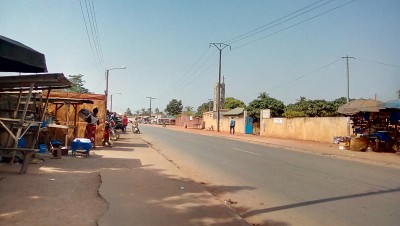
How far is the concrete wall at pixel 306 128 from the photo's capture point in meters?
27.5

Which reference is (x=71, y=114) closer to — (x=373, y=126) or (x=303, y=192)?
(x=303, y=192)

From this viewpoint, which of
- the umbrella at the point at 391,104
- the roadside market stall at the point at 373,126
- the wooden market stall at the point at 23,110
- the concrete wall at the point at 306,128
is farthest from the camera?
the concrete wall at the point at 306,128

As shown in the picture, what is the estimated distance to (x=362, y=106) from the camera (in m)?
20.7

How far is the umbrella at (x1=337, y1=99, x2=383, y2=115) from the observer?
1977 cm

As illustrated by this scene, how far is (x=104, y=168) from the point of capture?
Result: 10891 mm

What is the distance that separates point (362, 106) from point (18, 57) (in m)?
18.7

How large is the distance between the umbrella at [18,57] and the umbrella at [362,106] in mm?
17363

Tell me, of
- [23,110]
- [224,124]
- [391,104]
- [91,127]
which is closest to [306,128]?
[391,104]

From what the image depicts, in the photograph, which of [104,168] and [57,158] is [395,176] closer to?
[104,168]

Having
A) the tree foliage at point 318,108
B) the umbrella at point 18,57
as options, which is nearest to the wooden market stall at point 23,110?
the umbrella at point 18,57

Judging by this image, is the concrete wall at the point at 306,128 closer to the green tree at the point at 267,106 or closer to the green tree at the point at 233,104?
the green tree at the point at 267,106

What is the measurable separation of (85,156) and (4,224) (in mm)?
8994

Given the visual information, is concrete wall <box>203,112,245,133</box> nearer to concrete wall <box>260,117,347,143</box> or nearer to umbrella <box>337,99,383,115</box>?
concrete wall <box>260,117,347,143</box>

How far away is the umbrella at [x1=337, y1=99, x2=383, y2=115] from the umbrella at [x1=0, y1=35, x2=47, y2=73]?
1736cm
